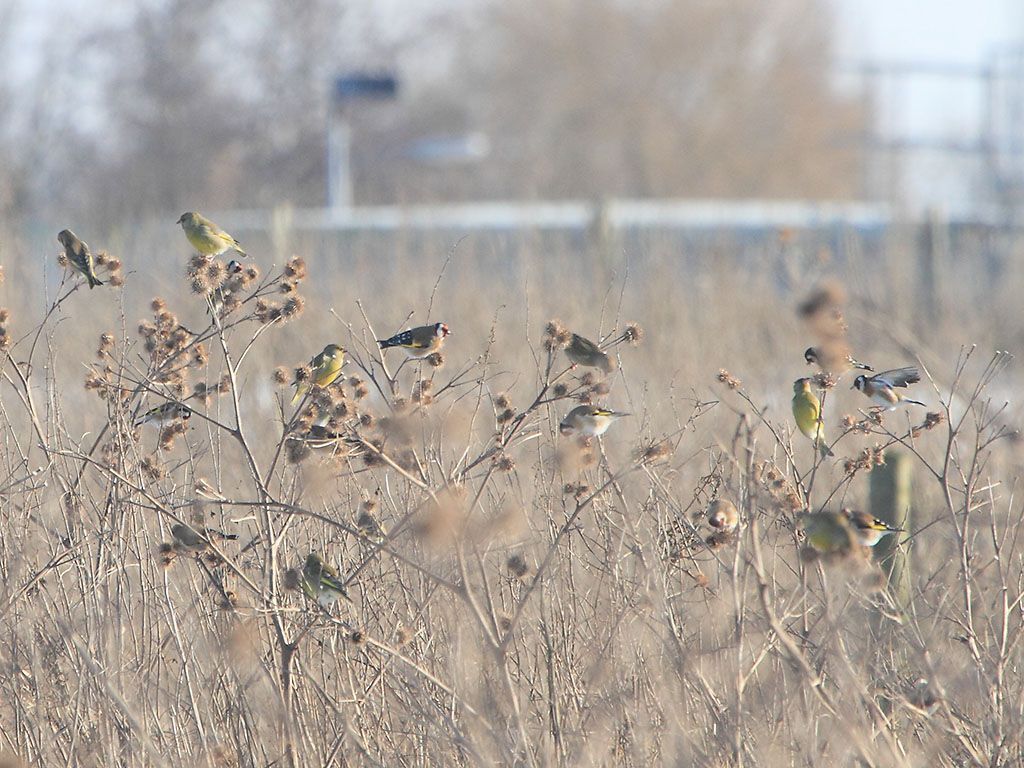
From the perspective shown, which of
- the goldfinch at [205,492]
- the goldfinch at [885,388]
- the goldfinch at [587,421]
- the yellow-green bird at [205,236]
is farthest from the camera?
the yellow-green bird at [205,236]

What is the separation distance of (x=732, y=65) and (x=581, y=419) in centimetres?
4396

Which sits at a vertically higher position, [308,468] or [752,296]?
[308,468]

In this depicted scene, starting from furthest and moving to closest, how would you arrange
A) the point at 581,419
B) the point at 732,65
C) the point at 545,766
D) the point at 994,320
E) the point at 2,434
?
1. the point at 732,65
2. the point at 994,320
3. the point at 2,434
4. the point at 581,419
5. the point at 545,766

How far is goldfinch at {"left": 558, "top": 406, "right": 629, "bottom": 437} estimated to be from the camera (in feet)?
13.0

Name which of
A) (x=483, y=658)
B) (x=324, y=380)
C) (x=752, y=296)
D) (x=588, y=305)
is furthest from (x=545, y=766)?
(x=752, y=296)

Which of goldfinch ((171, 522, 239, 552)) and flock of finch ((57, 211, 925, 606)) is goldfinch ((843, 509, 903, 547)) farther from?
goldfinch ((171, 522, 239, 552))

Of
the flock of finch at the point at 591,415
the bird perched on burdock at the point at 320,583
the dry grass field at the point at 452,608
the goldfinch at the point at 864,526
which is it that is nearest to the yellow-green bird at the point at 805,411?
the flock of finch at the point at 591,415

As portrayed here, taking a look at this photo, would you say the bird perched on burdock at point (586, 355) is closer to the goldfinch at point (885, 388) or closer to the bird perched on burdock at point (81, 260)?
the goldfinch at point (885, 388)

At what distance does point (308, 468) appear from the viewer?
12.3 ft

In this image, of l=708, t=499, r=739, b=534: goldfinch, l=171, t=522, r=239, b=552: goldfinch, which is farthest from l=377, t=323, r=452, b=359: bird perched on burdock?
l=708, t=499, r=739, b=534: goldfinch

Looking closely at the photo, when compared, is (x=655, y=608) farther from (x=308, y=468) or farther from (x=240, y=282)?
(x=240, y=282)

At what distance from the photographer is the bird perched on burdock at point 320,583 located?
11.7 ft

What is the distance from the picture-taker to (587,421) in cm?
398

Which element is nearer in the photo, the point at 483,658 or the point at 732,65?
the point at 483,658
